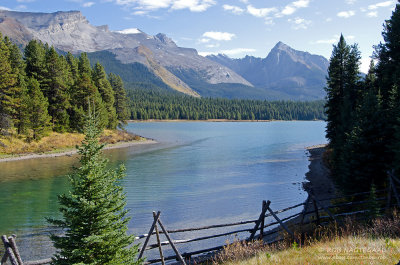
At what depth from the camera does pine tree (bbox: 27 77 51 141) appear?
60669 mm

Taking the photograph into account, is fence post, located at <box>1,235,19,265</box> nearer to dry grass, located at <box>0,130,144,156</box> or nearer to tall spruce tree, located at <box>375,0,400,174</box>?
tall spruce tree, located at <box>375,0,400,174</box>

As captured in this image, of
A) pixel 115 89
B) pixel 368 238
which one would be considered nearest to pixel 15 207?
pixel 368 238

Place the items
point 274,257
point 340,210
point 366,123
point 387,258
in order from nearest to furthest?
point 387,258 < point 274,257 < point 340,210 < point 366,123

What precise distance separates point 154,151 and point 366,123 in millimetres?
53403

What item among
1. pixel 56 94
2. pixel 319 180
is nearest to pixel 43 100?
pixel 56 94

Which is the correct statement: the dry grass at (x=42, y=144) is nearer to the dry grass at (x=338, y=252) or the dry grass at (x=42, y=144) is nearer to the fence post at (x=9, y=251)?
the fence post at (x=9, y=251)

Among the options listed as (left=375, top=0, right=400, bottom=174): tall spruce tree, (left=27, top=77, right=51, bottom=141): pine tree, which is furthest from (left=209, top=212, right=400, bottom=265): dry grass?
(left=27, top=77, right=51, bottom=141): pine tree

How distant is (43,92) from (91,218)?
69.0 meters

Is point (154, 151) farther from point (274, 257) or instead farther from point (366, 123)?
point (274, 257)

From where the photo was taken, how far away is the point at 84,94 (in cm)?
7294

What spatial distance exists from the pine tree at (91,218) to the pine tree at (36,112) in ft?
185

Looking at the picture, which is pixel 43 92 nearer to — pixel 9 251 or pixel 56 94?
pixel 56 94

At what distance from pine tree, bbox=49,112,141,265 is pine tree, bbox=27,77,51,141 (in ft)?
185

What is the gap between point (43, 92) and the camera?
7094 cm
